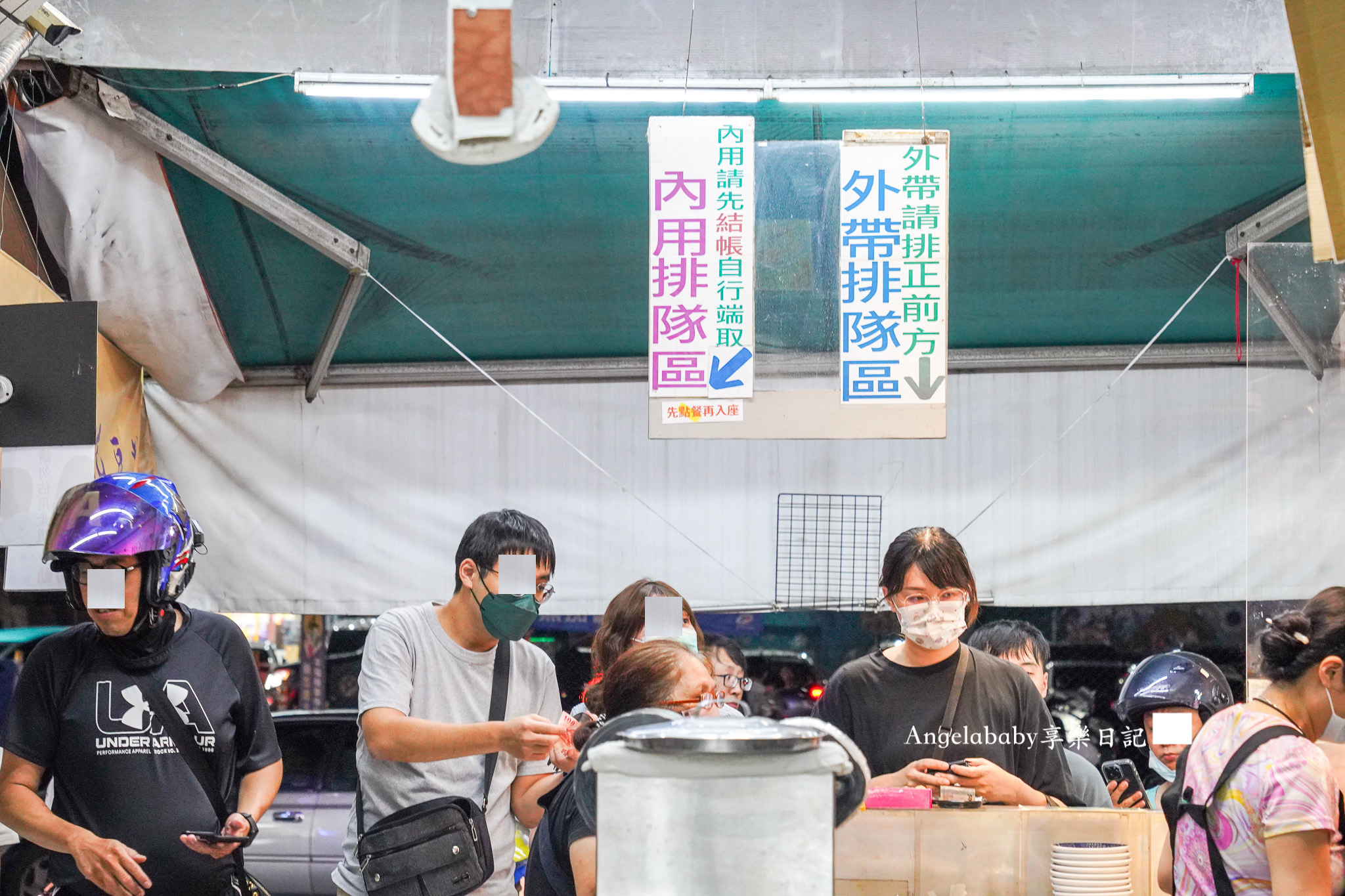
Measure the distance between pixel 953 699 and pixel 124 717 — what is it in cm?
207

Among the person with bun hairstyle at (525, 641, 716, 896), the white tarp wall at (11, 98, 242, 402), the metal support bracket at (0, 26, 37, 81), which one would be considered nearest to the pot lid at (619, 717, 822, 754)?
the person with bun hairstyle at (525, 641, 716, 896)

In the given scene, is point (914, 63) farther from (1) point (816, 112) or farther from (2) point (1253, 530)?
(2) point (1253, 530)

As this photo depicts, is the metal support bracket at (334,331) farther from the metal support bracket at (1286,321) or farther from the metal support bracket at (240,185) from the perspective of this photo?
the metal support bracket at (1286,321)

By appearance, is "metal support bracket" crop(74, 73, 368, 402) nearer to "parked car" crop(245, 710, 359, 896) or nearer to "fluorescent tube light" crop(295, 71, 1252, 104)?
"fluorescent tube light" crop(295, 71, 1252, 104)

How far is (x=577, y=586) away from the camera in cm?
545

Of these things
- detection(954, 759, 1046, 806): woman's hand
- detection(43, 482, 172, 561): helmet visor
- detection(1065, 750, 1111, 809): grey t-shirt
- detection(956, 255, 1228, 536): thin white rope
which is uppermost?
detection(956, 255, 1228, 536): thin white rope

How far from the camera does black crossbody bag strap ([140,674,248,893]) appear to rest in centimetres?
288

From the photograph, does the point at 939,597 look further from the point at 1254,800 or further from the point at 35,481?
the point at 35,481

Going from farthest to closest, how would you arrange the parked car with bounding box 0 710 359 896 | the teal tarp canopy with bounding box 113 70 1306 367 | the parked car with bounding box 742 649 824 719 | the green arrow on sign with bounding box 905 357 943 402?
the parked car with bounding box 742 649 824 719
the parked car with bounding box 0 710 359 896
the teal tarp canopy with bounding box 113 70 1306 367
the green arrow on sign with bounding box 905 357 943 402

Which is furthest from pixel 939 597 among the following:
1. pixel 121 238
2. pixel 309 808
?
pixel 309 808

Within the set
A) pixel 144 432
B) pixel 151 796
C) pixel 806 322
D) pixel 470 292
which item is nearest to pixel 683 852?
pixel 151 796

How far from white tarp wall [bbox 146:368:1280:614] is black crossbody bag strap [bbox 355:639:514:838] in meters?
2.02

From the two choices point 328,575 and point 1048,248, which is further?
point 328,575

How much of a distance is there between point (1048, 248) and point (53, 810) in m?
3.83
